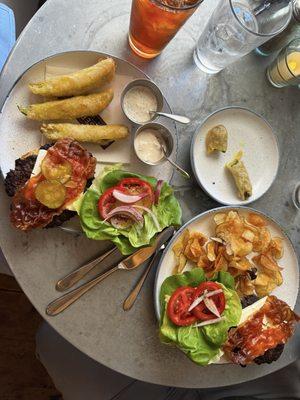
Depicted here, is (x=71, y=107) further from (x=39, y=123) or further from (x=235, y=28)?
(x=235, y=28)

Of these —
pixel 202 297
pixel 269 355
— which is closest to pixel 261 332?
pixel 269 355

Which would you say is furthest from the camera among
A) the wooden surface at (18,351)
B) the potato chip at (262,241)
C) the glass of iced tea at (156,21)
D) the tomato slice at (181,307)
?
the wooden surface at (18,351)

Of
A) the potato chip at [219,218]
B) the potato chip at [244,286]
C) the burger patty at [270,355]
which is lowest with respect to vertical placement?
the burger patty at [270,355]

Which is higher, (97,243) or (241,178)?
(241,178)

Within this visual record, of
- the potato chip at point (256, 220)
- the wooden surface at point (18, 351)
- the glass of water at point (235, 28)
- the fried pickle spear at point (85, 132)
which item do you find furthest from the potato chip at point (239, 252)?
the wooden surface at point (18, 351)

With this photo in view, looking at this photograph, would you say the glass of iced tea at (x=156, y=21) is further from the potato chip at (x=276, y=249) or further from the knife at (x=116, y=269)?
the potato chip at (x=276, y=249)

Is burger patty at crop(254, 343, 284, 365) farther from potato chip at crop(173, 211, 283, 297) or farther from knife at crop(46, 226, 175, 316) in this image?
knife at crop(46, 226, 175, 316)
